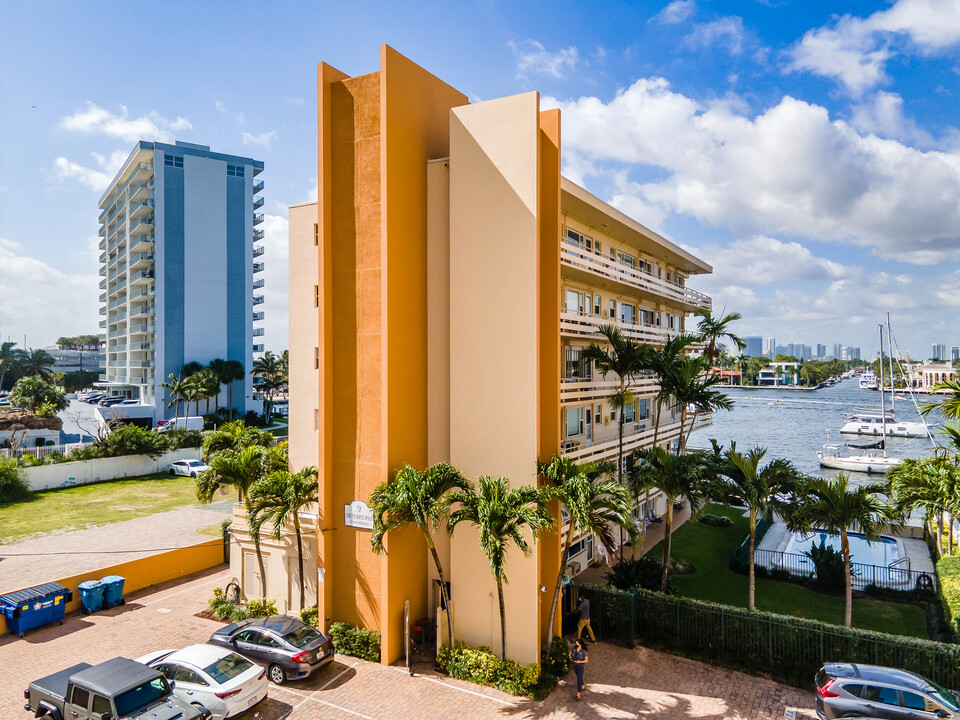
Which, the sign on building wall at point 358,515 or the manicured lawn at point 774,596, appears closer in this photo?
the sign on building wall at point 358,515

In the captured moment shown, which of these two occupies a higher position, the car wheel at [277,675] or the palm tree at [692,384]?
the palm tree at [692,384]

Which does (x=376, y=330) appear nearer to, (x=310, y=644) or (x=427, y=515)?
(x=427, y=515)

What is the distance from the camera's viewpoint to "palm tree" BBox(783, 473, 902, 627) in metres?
17.2

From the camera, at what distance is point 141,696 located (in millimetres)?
12461

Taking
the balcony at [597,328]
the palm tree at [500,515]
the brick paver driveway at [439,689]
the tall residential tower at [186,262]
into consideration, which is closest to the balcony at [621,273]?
the balcony at [597,328]

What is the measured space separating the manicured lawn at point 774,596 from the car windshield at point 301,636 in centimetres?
1382

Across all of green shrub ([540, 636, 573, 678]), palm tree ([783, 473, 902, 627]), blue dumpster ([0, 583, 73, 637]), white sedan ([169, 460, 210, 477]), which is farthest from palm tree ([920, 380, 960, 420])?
white sedan ([169, 460, 210, 477])

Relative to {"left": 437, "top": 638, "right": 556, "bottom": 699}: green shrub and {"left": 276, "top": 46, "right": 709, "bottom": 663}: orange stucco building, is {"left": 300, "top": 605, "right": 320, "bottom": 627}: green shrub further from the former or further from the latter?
{"left": 437, "top": 638, "right": 556, "bottom": 699}: green shrub

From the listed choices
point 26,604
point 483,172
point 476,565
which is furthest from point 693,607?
point 26,604

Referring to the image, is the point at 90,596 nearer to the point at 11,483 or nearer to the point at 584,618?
the point at 584,618

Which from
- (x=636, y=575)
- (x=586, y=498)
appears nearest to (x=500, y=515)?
(x=586, y=498)

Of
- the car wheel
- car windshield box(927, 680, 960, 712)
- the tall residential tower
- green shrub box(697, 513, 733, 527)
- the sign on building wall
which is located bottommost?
green shrub box(697, 513, 733, 527)

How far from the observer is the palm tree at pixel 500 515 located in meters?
14.4

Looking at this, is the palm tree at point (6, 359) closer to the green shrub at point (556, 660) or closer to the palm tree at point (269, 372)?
the palm tree at point (269, 372)
